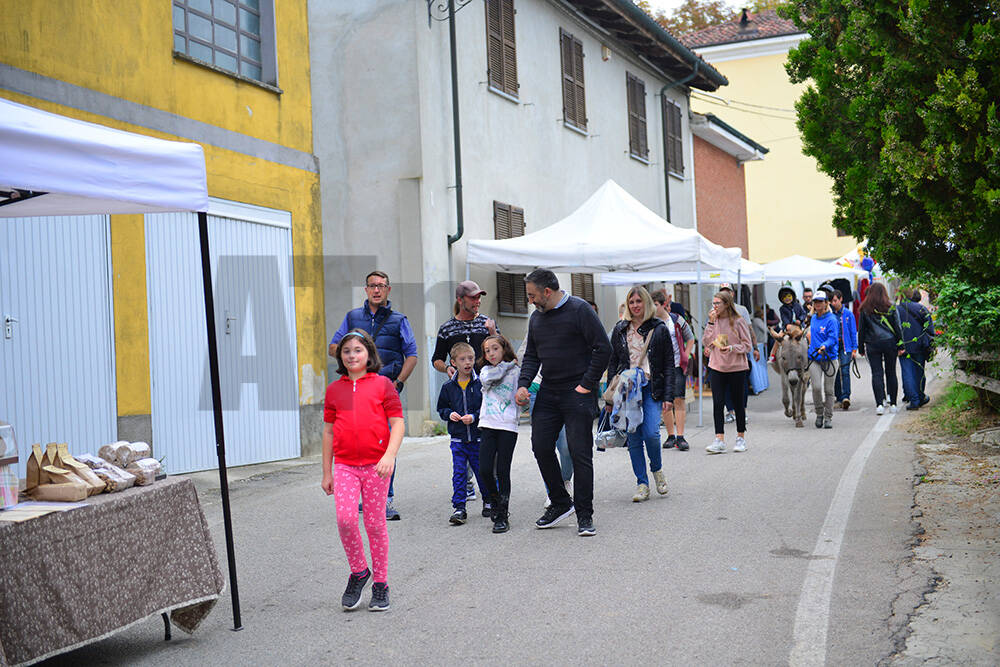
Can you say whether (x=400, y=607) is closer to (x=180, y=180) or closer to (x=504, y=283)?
(x=180, y=180)

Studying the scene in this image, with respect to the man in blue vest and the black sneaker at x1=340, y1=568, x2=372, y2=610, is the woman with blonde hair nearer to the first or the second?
the man in blue vest

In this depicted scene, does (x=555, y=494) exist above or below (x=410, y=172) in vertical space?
below

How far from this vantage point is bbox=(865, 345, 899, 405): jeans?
16.0m

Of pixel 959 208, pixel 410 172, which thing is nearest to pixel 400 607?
pixel 959 208

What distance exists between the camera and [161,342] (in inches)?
440

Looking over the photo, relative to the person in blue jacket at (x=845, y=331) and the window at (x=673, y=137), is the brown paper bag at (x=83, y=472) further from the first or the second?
the window at (x=673, y=137)

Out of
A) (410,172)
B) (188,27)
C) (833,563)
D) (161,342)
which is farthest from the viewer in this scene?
(410,172)

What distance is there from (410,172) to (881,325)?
701 cm

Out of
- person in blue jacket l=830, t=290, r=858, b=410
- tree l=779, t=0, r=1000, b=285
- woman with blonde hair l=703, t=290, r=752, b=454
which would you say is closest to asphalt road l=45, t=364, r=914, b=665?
woman with blonde hair l=703, t=290, r=752, b=454

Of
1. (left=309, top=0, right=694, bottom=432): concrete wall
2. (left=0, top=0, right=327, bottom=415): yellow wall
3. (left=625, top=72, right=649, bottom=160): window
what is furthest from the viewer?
(left=625, top=72, right=649, bottom=160): window

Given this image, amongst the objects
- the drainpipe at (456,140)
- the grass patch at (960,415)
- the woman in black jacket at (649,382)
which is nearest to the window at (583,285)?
the drainpipe at (456,140)

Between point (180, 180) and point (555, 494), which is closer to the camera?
point (180, 180)

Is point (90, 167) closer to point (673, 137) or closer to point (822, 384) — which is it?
point (822, 384)

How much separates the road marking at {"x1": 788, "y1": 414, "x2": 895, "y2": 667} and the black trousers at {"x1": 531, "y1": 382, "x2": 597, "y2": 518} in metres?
1.62
